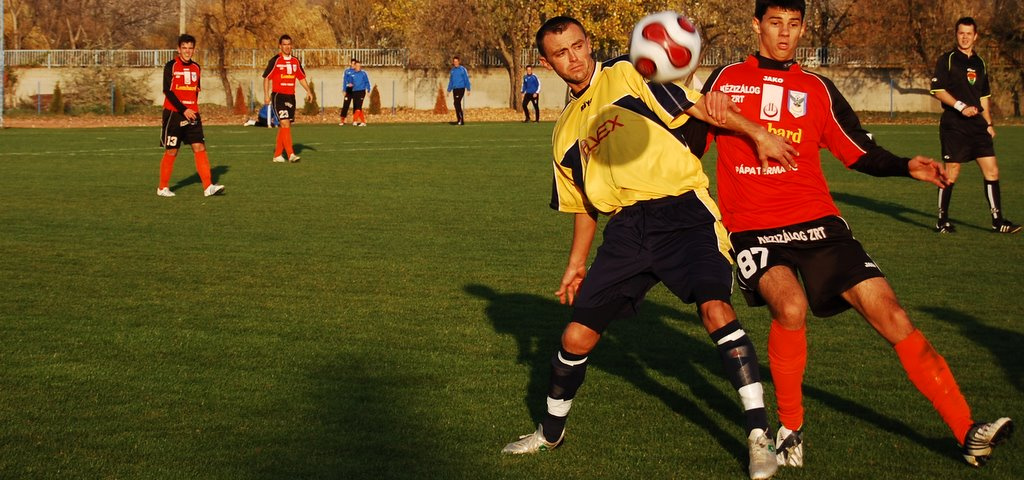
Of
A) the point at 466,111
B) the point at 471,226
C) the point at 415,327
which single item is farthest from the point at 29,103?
the point at 415,327

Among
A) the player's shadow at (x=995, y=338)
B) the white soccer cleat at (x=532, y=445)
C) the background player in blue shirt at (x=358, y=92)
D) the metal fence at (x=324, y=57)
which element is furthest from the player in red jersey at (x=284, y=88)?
the metal fence at (x=324, y=57)

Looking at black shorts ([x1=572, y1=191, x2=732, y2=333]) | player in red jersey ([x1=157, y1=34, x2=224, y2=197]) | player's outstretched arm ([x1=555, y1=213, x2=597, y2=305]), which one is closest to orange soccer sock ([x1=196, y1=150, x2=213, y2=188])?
player in red jersey ([x1=157, y1=34, x2=224, y2=197])

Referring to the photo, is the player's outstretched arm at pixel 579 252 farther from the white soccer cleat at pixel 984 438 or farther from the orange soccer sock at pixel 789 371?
the white soccer cleat at pixel 984 438

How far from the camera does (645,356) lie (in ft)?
22.2

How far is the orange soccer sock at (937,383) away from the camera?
15.5 feet

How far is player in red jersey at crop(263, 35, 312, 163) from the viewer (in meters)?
21.0

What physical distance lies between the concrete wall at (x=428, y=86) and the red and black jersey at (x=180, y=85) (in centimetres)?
3559

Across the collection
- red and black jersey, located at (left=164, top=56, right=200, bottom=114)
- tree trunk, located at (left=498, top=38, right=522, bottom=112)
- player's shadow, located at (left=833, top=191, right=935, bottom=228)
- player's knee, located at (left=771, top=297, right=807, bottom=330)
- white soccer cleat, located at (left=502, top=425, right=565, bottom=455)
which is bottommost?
white soccer cleat, located at (left=502, top=425, right=565, bottom=455)

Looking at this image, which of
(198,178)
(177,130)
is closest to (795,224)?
(177,130)

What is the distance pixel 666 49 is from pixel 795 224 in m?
1.10

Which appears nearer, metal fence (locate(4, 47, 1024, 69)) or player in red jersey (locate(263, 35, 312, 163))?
player in red jersey (locate(263, 35, 312, 163))

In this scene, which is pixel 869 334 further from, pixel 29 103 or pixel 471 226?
pixel 29 103

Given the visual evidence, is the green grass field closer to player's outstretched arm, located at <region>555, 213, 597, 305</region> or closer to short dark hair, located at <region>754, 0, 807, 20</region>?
player's outstretched arm, located at <region>555, 213, 597, 305</region>

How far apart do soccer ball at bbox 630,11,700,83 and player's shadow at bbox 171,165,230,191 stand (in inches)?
518
